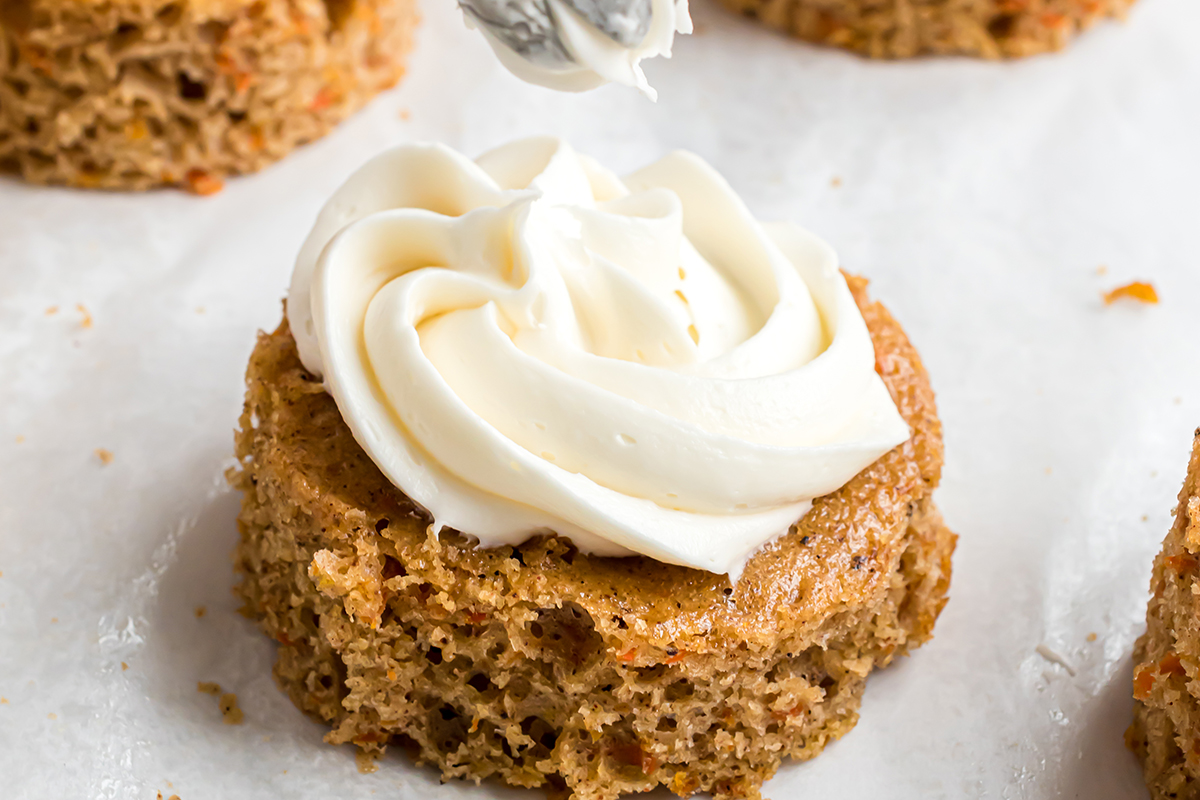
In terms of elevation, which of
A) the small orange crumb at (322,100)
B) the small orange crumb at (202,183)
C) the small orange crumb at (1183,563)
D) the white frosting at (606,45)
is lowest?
the small orange crumb at (202,183)

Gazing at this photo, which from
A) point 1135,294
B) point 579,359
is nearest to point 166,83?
point 579,359

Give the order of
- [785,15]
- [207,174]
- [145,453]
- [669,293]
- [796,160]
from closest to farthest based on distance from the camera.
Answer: [669,293]
[145,453]
[207,174]
[796,160]
[785,15]

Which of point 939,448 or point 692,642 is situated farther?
point 939,448

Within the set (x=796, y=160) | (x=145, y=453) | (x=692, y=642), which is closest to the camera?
(x=692, y=642)

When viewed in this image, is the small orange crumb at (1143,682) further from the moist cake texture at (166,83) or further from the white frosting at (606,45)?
the moist cake texture at (166,83)

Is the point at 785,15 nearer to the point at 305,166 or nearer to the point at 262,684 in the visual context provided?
the point at 305,166

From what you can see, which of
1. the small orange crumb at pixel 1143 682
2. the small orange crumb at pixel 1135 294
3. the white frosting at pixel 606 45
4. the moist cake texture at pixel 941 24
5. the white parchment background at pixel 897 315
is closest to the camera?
the white frosting at pixel 606 45

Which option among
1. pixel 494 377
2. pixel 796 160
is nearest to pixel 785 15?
pixel 796 160

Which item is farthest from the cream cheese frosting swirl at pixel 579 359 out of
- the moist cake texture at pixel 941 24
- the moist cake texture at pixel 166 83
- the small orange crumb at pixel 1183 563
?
the moist cake texture at pixel 941 24
